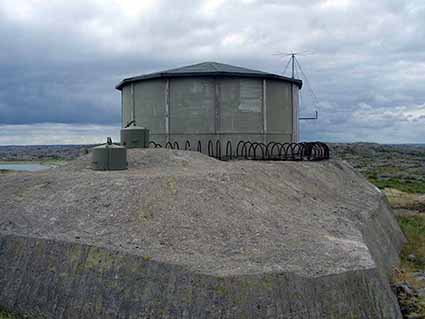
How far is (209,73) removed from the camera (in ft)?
72.8

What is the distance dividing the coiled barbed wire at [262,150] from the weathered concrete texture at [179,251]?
24.2 feet

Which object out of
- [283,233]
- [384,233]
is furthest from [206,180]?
[384,233]

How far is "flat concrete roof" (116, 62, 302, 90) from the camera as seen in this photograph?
22312mm

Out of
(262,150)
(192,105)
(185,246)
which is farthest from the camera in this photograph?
(262,150)

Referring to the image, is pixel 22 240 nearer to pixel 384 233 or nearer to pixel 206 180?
pixel 206 180

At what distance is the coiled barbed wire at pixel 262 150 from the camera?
22.6m

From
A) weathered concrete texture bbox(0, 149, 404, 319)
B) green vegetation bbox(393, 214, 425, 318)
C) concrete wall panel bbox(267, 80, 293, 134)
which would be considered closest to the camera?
weathered concrete texture bbox(0, 149, 404, 319)

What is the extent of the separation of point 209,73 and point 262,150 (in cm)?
408

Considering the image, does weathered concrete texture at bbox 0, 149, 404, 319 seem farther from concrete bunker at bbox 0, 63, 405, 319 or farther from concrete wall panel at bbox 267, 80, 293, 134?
concrete wall panel at bbox 267, 80, 293, 134

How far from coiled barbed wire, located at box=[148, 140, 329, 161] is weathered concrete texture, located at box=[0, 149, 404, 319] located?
24.2 ft

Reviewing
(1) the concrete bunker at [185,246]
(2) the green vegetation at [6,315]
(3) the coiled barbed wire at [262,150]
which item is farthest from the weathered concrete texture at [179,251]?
(3) the coiled barbed wire at [262,150]

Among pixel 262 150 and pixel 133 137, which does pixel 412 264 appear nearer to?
pixel 262 150

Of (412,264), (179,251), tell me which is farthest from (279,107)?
(179,251)

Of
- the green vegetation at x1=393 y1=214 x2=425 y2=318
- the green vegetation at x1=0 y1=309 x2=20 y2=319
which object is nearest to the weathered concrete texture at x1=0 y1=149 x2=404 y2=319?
the green vegetation at x1=0 y1=309 x2=20 y2=319
